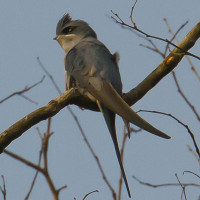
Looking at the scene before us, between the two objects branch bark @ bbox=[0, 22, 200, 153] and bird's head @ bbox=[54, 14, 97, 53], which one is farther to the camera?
bird's head @ bbox=[54, 14, 97, 53]

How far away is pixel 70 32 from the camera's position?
7145 millimetres

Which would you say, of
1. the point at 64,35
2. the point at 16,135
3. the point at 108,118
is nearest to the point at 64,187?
the point at 16,135

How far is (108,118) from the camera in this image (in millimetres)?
5086

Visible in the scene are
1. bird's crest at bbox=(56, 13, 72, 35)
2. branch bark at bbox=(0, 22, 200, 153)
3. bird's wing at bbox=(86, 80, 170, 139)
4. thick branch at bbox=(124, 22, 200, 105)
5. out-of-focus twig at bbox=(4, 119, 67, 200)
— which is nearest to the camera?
out-of-focus twig at bbox=(4, 119, 67, 200)

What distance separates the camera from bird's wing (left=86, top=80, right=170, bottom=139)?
427 centimetres

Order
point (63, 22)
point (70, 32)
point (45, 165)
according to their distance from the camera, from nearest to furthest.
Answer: point (45, 165) → point (70, 32) → point (63, 22)

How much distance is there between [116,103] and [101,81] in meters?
0.55

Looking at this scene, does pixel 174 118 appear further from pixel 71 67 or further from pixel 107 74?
pixel 71 67

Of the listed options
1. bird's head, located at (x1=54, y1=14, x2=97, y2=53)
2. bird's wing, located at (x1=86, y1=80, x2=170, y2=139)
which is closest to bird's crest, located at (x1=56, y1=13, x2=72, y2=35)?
bird's head, located at (x1=54, y1=14, x2=97, y2=53)

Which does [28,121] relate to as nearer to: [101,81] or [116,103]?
[116,103]

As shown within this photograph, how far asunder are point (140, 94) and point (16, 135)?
139 cm

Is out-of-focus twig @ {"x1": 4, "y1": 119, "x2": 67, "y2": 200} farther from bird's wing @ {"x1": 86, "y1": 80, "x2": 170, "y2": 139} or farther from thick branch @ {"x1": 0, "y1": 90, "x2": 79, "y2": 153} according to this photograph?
bird's wing @ {"x1": 86, "y1": 80, "x2": 170, "y2": 139}

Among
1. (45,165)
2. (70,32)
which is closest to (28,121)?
(45,165)

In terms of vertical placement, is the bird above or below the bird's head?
below
